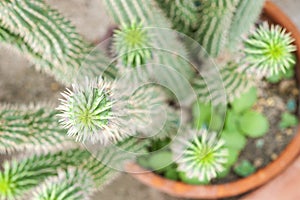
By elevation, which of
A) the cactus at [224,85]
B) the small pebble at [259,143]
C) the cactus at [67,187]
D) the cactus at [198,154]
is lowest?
the cactus at [67,187]

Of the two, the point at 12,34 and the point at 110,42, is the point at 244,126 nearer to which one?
the point at 110,42

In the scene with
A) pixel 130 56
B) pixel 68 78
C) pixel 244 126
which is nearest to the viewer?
pixel 130 56

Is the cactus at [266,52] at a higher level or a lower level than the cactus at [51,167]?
higher

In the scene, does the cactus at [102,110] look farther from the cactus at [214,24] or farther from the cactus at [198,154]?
the cactus at [214,24]

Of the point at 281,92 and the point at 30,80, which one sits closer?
the point at 281,92

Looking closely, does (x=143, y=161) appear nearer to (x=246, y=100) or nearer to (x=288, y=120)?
(x=246, y=100)

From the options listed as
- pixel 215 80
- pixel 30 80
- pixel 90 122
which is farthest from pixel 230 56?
pixel 30 80

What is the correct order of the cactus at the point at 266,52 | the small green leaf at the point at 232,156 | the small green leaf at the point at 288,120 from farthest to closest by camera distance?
1. the small green leaf at the point at 288,120
2. the small green leaf at the point at 232,156
3. the cactus at the point at 266,52

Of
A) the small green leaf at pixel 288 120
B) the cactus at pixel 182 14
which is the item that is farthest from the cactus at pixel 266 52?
the small green leaf at pixel 288 120
